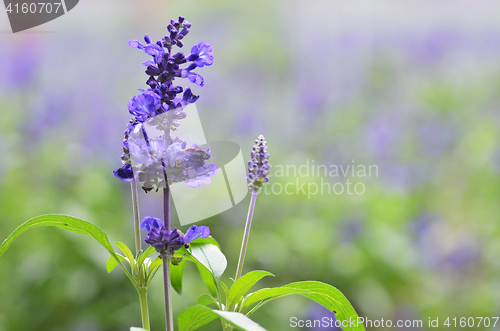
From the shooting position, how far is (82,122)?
126 centimetres

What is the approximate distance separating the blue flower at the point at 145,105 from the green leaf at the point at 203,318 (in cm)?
14

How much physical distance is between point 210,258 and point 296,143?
3.48 ft

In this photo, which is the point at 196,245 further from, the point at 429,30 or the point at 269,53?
the point at 429,30

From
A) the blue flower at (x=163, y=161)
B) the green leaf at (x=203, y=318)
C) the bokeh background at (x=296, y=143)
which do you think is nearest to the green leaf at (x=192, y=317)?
the green leaf at (x=203, y=318)

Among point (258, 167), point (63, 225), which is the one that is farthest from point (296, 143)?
point (63, 225)

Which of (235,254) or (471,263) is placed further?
(471,263)

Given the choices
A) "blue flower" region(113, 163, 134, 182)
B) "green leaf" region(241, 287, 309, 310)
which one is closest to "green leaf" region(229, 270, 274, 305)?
"green leaf" region(241, 287, 309, 310)

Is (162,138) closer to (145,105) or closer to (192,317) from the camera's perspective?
(145,105)

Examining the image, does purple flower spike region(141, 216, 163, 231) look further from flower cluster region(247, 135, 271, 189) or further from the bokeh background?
the bokeh background

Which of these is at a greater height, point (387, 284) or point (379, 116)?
point (379, 116)

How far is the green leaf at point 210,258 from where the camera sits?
332mm

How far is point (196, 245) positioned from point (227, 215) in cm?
71

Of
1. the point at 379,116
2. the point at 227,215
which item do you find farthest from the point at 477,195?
the point at 227,215

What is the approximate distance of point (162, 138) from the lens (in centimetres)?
30
